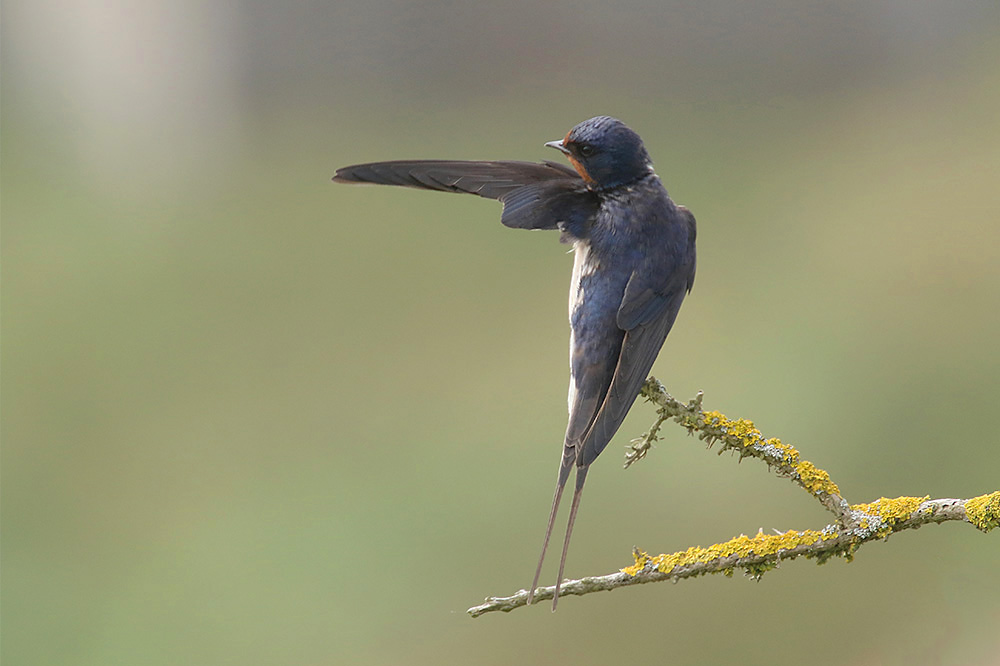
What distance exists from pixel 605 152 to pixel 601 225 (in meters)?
0.12

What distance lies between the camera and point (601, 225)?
183cm

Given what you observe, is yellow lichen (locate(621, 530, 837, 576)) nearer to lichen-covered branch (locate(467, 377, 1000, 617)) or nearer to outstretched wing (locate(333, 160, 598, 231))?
lichen-covered branch (locate(467, 377, 1000, 617))

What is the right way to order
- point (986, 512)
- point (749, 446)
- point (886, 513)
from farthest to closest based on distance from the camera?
1. point (749, 446)
2. point (886, 513)
3. point (986, 512)

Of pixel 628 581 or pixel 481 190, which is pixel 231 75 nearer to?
pixel 481 190

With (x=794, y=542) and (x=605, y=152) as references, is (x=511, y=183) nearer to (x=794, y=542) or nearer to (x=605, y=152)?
(x=605, y=152)

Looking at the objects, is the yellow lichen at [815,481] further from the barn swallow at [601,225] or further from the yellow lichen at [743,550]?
the barn swallow at [601,225]

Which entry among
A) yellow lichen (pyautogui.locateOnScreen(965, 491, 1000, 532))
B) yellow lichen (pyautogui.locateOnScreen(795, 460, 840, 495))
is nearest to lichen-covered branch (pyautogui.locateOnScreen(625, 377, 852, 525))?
yellow lichen (pyautogui.locateOnScreen(795, 460, 840, 495))

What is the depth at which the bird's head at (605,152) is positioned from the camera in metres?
1.79

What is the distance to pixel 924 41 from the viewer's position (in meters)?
9.32

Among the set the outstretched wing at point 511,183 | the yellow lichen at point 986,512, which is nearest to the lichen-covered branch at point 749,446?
the yellow lichen at point 986,512

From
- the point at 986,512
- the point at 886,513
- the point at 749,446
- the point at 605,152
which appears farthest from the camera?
the point at 605,152

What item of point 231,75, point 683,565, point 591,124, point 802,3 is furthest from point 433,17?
point 683,565

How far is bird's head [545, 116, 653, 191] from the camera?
179 centimetres

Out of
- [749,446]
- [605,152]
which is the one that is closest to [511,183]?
[605,152]
